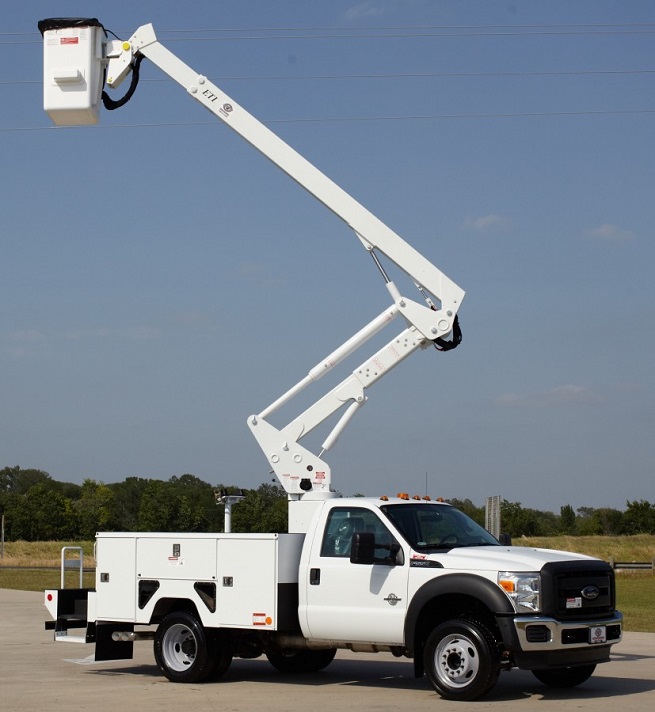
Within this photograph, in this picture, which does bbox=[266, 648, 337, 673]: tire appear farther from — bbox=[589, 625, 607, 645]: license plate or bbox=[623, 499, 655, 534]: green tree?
bbox=[623, 499, 655, 534]: green tree

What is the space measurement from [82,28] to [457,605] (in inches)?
349

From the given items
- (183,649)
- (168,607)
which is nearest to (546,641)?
(183,649)

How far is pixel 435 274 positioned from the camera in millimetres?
15359

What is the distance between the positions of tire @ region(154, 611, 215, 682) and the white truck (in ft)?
0.06

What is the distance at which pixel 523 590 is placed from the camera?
11648 millimetres

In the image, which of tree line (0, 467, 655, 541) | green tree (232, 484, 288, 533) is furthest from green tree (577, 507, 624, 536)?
green tree (232, 484, 288, 533)

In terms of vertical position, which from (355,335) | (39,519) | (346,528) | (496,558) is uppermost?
(355,335)

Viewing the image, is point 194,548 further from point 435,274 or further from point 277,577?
point 435,274

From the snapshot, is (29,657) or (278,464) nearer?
(278,464)

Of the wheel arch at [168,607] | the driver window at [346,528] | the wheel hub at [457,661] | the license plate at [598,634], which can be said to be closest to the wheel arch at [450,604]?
the wheel hub at [457,661]

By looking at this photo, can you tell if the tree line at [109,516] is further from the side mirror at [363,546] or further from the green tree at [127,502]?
the side mirror at [363,546]

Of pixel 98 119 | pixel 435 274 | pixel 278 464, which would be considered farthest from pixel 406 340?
pixel 98 119

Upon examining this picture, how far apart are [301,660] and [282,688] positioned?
169 centimetres

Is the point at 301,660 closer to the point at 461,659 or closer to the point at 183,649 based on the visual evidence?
the point at 183,649
